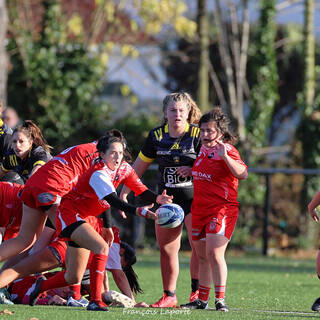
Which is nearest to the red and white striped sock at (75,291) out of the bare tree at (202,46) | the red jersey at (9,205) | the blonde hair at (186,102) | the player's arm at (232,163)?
the red jersey at (9,205)

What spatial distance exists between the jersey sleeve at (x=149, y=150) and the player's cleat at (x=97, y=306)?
5.79 feet

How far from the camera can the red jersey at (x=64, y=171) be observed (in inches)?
293

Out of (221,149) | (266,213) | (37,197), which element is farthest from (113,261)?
(266,213)

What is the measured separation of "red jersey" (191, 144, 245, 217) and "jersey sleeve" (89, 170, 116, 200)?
0.94 metres

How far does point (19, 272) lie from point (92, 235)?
88 cm

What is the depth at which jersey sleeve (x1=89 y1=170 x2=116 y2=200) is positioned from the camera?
6.87m

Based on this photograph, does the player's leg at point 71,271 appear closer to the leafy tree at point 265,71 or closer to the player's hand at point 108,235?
the player's hand at point 108,235

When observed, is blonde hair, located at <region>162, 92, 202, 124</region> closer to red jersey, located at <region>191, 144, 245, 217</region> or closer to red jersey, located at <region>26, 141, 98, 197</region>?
red jersey, located at <region>191, 144, 245, 217</region>

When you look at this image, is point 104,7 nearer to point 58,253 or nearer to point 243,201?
point 243,201

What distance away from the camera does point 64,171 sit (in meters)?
7.50

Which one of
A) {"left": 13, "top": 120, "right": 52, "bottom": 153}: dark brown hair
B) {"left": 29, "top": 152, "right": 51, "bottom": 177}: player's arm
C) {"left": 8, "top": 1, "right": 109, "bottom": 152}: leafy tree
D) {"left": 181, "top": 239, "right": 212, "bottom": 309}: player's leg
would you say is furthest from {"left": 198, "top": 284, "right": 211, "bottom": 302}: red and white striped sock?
{"left": 8, "top": 1, "right": 109, "bottom": 152}: leafy tree

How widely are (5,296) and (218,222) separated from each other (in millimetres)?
2057

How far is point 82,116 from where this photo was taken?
18031 mm

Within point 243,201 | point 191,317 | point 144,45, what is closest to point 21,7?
point 144,45
